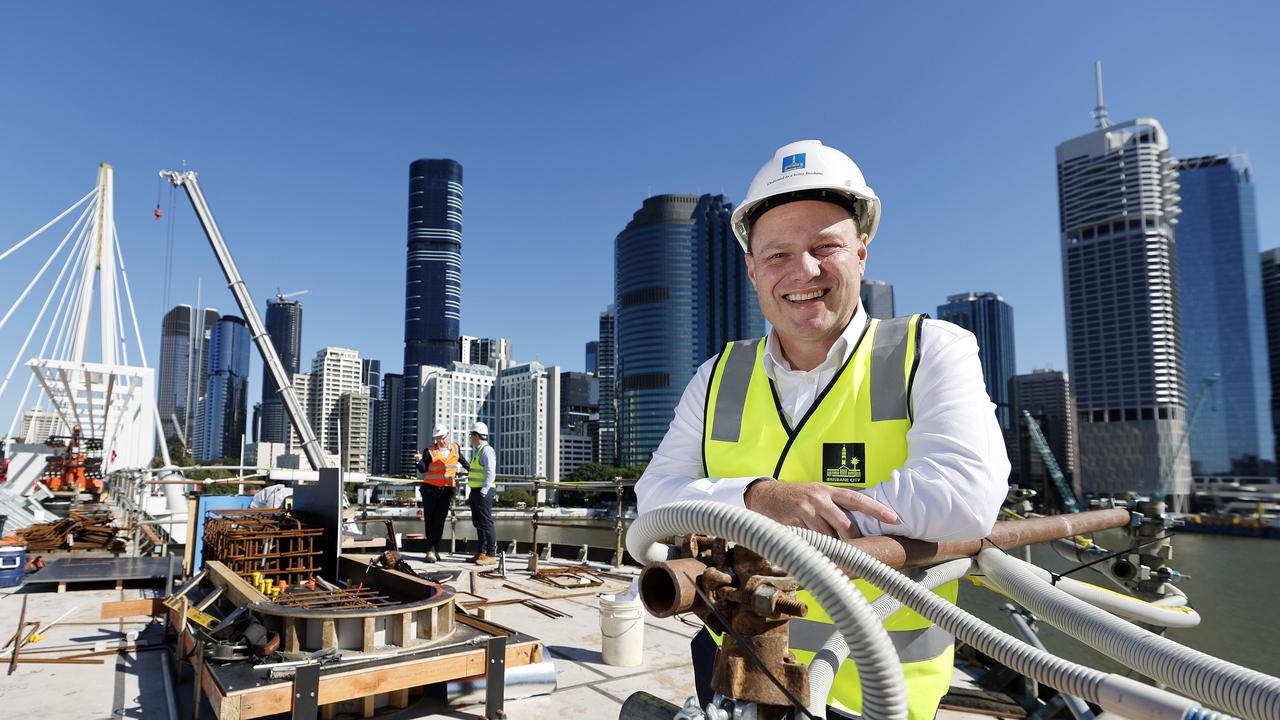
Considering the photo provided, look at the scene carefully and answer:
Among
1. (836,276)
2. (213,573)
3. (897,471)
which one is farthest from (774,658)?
(213,573)

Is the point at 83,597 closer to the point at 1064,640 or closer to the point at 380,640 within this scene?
the point at 380,640

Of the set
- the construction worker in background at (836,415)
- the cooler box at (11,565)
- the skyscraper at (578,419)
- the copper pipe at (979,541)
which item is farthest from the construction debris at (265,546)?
the skyscraper at (578,419)

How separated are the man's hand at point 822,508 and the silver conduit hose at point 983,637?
0.15 meters

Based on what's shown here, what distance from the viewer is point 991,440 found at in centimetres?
148

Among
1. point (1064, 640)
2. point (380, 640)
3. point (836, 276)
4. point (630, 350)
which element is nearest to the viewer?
point (836, 276)

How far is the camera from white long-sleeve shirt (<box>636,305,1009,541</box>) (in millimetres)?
1354

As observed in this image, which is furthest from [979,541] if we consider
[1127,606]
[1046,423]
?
[1046,423]

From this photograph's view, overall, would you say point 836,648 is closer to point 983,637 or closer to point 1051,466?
point 983,637

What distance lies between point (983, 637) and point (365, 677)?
334 cm

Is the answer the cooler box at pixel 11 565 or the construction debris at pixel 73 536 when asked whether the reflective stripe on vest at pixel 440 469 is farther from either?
the construction debris at pixel 73 536

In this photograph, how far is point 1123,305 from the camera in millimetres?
125438

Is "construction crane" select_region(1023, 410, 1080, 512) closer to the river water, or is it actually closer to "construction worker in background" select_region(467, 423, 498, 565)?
the river water

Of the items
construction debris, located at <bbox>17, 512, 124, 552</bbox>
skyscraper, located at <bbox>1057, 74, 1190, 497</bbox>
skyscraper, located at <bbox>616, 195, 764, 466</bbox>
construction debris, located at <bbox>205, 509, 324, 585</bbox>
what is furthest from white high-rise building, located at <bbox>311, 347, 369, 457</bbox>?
construction debris, located at <bbox>205, 509, 324, 585</bbox>

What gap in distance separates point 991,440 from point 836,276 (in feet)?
1.64
